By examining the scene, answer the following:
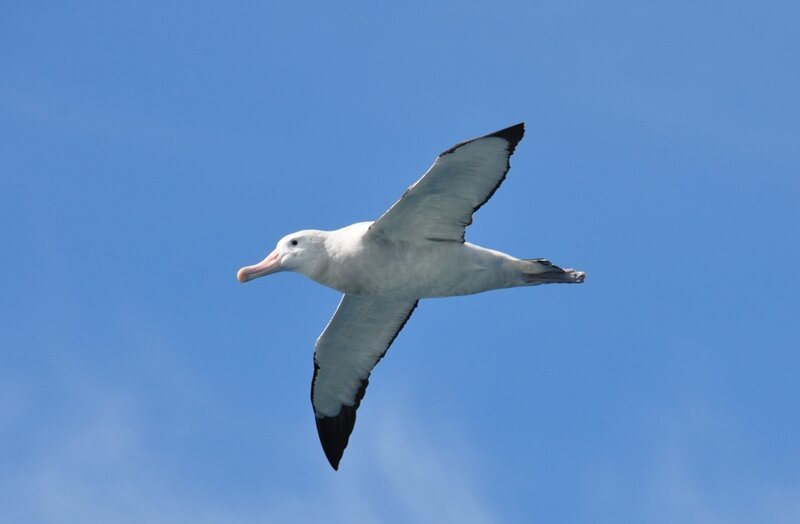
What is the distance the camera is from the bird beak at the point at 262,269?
15.0 metres

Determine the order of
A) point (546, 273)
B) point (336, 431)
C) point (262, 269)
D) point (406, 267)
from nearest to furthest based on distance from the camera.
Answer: point (406, 267) → point (546, 273) → point (262, 269) → point (336, 431)

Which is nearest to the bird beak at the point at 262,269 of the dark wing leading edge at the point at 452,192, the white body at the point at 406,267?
the white body at the point at 406,267

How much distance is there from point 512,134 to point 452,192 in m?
1.04

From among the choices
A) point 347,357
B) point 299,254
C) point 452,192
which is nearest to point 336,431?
point 347,357

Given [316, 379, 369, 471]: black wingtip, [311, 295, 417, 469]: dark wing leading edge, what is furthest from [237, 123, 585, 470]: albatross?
[316, 379, 369, 471]: black wingtip

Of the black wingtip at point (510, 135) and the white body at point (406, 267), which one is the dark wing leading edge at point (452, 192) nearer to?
the black wingtip at point (510, 135)

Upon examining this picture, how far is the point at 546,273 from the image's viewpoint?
48.6 feet

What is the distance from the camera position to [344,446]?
16906 mm

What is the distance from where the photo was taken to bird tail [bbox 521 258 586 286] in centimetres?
1469

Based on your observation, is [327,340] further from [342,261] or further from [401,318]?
[342,261]

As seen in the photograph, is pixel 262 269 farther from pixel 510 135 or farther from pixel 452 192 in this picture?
pixel 510 135

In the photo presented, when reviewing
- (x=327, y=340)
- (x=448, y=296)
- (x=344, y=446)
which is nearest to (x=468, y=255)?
(x=448, y=296)

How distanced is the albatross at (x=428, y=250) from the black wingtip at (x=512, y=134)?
1 centimetres

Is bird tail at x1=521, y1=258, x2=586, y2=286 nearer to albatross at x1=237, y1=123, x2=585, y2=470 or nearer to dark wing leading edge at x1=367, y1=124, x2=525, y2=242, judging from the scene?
albatross at x1=237, y1=123, x2=585, y2=470
